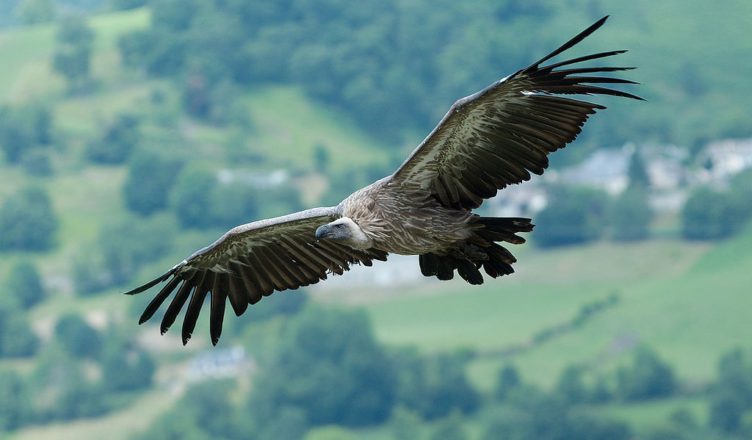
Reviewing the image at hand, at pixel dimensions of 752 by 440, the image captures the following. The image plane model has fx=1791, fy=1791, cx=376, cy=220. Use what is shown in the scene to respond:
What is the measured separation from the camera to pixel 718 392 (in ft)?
431

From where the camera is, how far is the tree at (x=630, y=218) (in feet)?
536

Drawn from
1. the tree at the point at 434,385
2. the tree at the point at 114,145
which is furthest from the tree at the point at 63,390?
the tree at the point at 114,145

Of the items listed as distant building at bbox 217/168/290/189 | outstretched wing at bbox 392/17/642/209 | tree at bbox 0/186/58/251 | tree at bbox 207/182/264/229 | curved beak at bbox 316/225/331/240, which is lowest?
curved beak at bbox 316/225/331/240

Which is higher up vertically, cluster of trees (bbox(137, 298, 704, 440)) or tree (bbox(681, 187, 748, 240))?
tree (bbox(681, 187, 748, 240))

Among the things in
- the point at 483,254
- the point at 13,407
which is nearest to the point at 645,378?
the point at 13,407

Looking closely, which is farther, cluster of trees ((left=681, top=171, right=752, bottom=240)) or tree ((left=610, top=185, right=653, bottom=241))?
tree ((left=610, top=185, right=653, bottom=241))

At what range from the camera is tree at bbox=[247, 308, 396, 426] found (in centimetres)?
14925

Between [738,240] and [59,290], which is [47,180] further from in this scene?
[738,240]

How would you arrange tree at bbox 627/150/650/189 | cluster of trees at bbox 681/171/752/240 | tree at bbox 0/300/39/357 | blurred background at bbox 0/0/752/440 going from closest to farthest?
blurred background at bbox 0/0/752/440, cluster of trees at bbox 681/171/752/240, tree at bbox 0/300/39/357, tree at bbox 627/150/650/189

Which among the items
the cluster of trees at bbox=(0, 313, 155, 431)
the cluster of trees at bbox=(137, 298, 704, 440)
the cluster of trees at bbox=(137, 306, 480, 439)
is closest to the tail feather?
the cluster of trees at bbox=(137, 298, 704, 440)

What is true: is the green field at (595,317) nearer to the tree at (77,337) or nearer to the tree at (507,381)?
the tree at (507,381)

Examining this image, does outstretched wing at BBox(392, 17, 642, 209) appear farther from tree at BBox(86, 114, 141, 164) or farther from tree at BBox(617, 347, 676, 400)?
tree at BBox(86, 114, 141, 164)

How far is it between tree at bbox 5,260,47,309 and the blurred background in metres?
0.19

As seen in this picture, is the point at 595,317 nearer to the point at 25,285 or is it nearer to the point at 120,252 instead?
the point at 120,252
